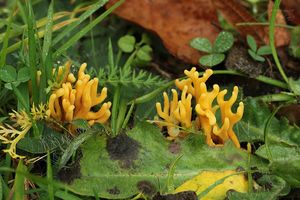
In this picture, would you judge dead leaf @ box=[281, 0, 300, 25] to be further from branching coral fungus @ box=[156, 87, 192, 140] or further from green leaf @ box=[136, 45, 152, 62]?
branching coral fungus @ box=[156, 87, 192, 140]

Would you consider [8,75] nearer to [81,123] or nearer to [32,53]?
[32,53]

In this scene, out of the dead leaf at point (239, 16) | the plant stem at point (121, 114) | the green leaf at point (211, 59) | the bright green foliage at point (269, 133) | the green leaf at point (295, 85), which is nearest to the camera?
the bright green foliage at point (269, 133)

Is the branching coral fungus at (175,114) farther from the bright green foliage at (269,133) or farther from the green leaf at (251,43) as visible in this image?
the green leaf at (251,43)

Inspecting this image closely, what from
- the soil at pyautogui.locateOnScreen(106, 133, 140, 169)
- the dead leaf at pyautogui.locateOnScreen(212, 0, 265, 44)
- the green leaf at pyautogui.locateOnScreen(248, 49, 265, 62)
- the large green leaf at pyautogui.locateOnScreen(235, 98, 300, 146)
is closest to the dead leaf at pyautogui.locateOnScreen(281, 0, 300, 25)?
the dead leaf at pyautogui.locateOnScreen(212, 0, 265, 44)

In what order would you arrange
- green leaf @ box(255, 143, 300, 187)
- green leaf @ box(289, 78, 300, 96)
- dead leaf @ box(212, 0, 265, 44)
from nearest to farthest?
green leaf @ box(255, 143, 300, 187) → green leaf @ box(289, 78, 300, 96) → dead leaf @ box(212, 0, 265, 44)

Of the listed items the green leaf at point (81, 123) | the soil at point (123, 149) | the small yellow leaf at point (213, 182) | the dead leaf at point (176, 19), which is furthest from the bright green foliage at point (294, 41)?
the green leaf at point (81, 123)
